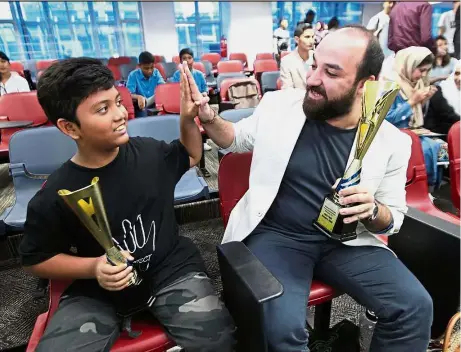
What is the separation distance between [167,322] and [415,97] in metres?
2.12

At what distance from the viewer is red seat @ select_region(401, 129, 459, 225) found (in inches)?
65.4

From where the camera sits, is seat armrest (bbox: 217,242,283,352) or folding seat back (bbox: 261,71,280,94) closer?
seat armrest (bbox: 217,242,283,352)

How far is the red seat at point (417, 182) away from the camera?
166 centimetres

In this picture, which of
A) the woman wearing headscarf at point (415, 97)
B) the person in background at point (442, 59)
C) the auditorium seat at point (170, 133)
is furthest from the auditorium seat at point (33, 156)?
the person in background at point (442, 59)

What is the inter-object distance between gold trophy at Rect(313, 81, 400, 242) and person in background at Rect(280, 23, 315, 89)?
2.24 meters

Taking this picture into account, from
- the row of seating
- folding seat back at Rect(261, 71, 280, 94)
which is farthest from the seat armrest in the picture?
folding seat back at Rect(261, 71, 280, 94)

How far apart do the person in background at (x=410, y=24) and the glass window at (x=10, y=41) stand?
939cm

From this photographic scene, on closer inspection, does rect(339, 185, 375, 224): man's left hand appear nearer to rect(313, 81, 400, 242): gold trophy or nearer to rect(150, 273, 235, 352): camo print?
rect(313, 81, 400, 242): gold trophy

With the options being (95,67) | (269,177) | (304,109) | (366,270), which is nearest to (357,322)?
(366,270)

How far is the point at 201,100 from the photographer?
1152 millimetres

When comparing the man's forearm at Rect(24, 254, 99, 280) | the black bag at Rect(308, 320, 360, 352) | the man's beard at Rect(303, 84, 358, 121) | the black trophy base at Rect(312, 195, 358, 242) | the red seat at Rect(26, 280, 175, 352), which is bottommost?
the black bag at Rect(308, 320, 360, 352)

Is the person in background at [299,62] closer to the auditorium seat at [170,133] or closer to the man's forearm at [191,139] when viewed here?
the auditorium seat at [170,133]

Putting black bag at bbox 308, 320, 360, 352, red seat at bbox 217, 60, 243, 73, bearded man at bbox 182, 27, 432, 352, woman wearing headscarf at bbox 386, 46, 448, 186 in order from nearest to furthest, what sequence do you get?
bearded man at bbox 182, 27, 432, 352 → black bag at bbox 308, 320, 360, 352 → woman wearing headscarf at bbox 386, 46, 448, 186 → red seat at bbox 217, 60, 243, 73

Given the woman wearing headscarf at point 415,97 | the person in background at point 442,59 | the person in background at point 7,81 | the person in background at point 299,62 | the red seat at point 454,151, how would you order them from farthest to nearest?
1. the person in background at point 442,59
2. the person in background at point 7,81
3. the person in background at point 299,62
4. the woman wearing headscarf at point 415,97
5. the red seat at point 454,151
